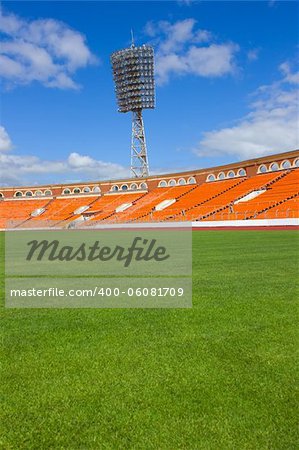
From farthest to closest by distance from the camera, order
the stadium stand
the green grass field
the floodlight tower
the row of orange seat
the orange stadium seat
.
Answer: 1. the floodlight tower
2. the stadium stand
3. the row of orange seat
4. the orange stadium seat
5. the green grass field

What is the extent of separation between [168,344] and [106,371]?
87cm

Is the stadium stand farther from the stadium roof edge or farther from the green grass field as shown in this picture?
the green grass field

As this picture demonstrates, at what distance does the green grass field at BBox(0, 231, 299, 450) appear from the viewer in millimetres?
2527

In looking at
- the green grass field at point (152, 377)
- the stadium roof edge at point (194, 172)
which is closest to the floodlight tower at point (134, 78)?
the stadium roof edge at point (194, 172)

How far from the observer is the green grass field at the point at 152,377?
2.53 meters

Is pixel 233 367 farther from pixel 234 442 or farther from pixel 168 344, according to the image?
pixel 234 442

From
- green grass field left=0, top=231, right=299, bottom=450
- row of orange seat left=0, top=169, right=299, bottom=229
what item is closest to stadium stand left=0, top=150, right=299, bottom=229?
row of orange seat left=0, top=169, right=299, bottom=229

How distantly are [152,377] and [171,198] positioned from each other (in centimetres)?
5062

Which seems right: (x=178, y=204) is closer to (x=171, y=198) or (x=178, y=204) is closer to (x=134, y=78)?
(x=171, y=198)

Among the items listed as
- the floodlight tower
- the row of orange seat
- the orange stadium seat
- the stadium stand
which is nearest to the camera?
the orange stadium seat

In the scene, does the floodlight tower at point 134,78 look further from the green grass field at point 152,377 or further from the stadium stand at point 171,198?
the green grass field at point 152,377

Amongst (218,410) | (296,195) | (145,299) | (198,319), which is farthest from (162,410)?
(296,195)

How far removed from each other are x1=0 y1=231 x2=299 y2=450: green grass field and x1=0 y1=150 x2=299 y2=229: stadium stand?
87.9ft

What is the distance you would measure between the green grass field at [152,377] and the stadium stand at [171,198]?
26.8 metres
